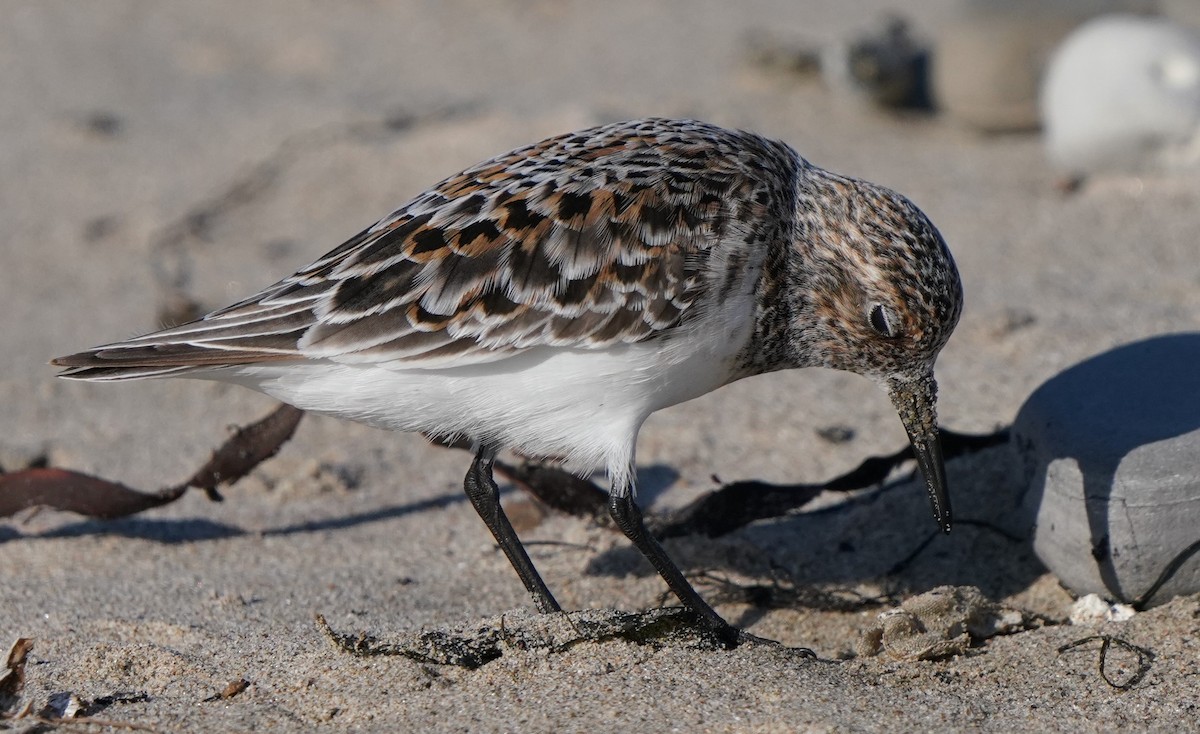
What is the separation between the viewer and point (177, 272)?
6438mm

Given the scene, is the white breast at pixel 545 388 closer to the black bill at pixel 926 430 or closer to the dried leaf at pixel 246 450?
the black bill at pixel 926 430

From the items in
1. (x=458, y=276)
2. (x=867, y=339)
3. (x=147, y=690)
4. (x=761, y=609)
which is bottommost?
(x=761, y=609)

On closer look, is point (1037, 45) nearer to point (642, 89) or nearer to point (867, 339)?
point (642, 89)

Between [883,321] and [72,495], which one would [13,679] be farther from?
[883,321]

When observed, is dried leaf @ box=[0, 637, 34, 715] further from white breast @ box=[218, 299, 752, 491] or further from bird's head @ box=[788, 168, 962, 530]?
bird's head @ box=[788, 168, 962, 530]

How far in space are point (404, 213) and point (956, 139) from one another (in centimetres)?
444

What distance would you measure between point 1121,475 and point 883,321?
2.35 feet

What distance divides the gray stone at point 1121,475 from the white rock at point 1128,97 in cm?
275

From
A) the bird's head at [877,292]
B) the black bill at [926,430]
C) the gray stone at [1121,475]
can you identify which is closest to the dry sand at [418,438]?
the gray stone at [1121,475]

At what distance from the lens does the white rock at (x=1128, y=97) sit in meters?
6.21

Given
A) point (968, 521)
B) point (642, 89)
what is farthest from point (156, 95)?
point (968, 521)

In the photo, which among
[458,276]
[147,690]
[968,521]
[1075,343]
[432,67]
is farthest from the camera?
[432,67]

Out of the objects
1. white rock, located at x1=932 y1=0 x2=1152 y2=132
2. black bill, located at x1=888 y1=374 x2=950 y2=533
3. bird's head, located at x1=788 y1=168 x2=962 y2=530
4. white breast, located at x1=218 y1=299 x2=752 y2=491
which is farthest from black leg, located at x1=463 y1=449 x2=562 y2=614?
white rock, located at x1=932 y1=0 x2=1152 y2=132

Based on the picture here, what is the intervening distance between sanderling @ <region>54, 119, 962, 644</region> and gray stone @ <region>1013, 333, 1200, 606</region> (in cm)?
30
